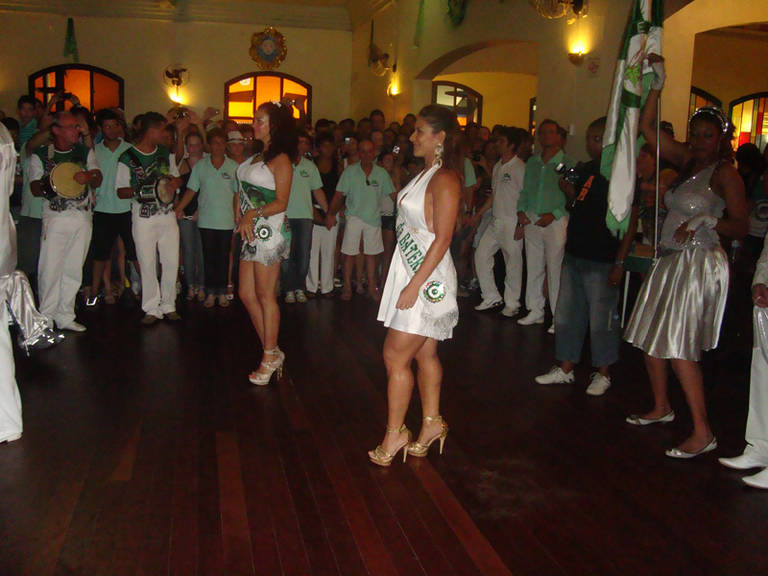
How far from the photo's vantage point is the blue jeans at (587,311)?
4719mm

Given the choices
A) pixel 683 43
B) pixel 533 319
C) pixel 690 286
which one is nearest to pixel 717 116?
pixel 690 286

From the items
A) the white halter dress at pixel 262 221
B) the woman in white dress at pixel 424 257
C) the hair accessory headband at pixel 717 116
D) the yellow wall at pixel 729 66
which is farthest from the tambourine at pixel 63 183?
the yellow wall at pixel 729 66

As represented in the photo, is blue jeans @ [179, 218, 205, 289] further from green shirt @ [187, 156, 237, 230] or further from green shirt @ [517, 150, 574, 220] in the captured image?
green shirt @ [517, 150, 574, 220]

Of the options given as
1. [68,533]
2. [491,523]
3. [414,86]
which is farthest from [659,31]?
[414,86]

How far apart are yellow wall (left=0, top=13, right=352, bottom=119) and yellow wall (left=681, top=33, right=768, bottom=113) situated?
717cm

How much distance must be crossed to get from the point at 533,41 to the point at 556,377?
A: 5355 mm

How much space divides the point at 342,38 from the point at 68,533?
582 inches

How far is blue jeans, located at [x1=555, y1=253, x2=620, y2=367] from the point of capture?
4719 mm

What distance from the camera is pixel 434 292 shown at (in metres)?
3.38

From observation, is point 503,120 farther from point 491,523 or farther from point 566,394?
point 491,523

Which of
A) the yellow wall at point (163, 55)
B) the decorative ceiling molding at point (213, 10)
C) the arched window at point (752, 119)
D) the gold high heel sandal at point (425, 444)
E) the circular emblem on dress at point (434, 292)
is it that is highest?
the decorative ceiling molding at point (213, 10)

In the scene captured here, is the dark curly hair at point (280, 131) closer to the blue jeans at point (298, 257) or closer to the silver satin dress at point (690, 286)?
the silver satin dress at point (690, 286)

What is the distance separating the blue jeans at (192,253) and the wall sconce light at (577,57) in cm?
433

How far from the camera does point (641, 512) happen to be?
323cm
